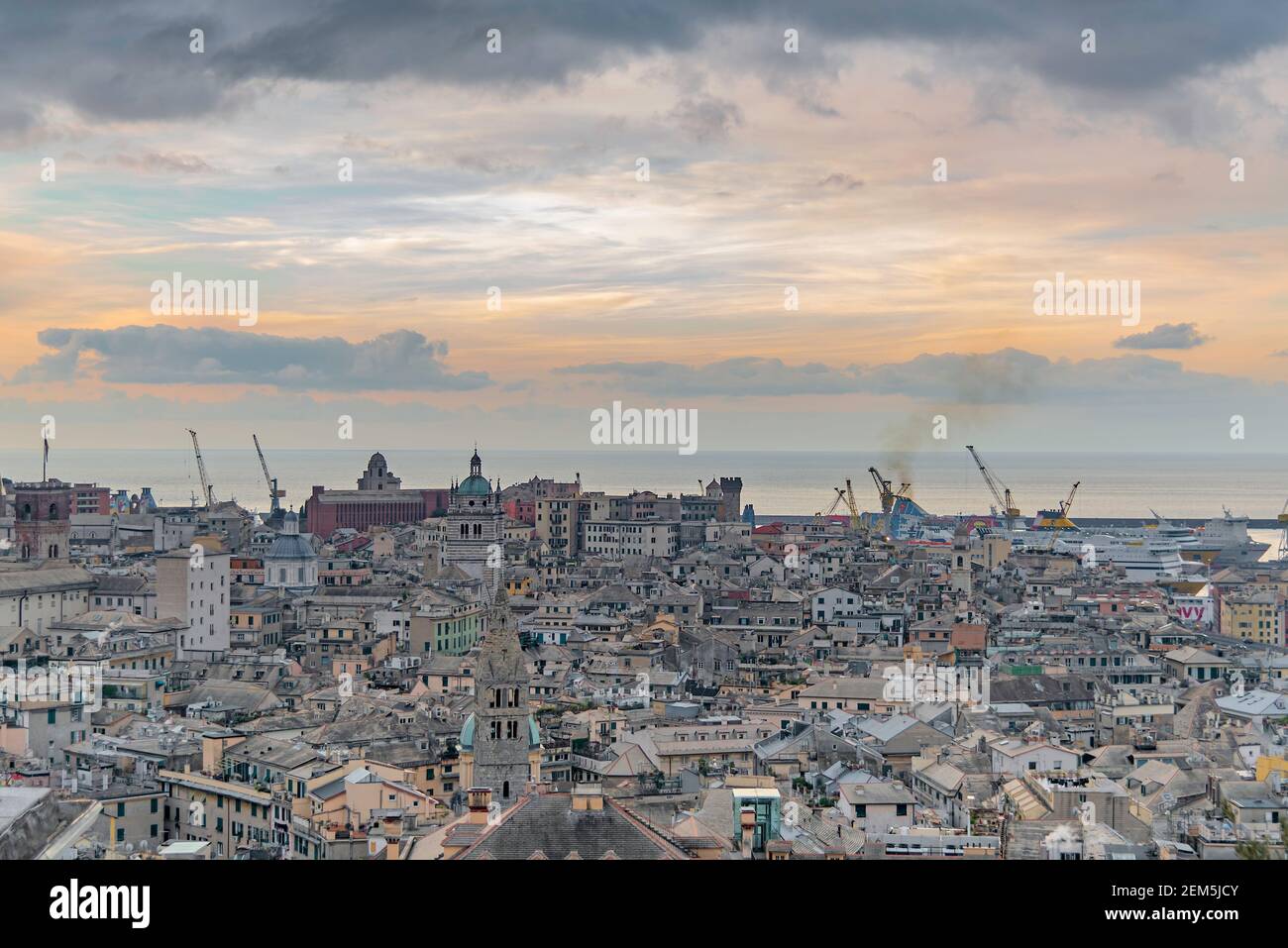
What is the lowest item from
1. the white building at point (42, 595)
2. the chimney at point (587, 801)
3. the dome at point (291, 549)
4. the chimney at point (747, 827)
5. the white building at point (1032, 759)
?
the white building at point (1032, 759)

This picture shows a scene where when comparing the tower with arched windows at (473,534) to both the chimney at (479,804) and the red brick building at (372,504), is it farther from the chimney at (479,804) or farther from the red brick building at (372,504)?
the chimney at (479,804)

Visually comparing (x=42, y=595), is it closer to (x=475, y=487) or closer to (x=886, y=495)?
(x=475, y=487)

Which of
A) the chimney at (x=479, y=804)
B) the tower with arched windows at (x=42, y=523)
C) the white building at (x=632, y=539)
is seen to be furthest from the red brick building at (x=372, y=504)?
the chimney at (x=479, y=804)

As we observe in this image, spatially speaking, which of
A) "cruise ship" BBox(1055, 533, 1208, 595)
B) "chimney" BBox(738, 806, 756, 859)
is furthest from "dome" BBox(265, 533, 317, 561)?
"chimney" BBox(738, 806, 756, 859)

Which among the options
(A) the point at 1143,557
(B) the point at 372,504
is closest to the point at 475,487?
(B) the point at 372,504

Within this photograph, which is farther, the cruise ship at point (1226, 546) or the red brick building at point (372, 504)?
the red brick building at point (372, 504)
